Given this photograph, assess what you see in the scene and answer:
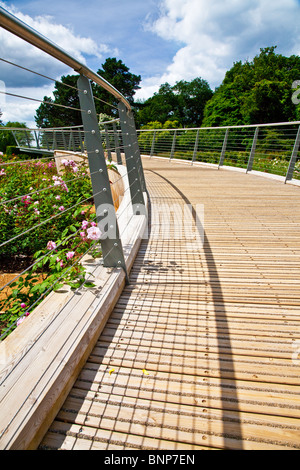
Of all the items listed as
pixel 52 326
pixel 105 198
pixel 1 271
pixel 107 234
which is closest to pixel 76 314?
pixel 52 326

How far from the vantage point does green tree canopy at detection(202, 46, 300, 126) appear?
27.4 m

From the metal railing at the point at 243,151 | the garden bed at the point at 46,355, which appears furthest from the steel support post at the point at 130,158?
the metal railing at the point at 243,151

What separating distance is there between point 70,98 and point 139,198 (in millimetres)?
46061

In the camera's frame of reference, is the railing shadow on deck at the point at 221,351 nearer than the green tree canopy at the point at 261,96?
Yes

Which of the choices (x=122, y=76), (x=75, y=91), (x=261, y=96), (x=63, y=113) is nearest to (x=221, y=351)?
(x=261, y=96)

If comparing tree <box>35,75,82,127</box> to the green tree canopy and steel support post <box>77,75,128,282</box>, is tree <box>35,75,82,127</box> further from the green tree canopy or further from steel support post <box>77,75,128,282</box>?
steel support post <box>77,75,128,282</box>

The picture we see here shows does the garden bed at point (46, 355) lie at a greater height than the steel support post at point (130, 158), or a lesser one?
lesser

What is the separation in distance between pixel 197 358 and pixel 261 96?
31.5 metres

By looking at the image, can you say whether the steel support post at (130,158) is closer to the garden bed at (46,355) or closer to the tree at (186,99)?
the garden bed at (46,355)

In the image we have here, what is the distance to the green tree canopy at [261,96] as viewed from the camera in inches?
1078

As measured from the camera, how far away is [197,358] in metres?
1.61

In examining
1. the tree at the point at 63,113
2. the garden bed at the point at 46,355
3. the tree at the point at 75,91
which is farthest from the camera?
the tree at the point at 75,91

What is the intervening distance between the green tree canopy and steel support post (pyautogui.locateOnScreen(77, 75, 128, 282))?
2934 cm

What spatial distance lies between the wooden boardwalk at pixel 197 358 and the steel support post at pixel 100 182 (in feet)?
1.19
